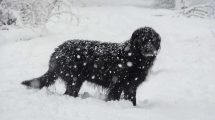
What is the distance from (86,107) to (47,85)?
1.69 m

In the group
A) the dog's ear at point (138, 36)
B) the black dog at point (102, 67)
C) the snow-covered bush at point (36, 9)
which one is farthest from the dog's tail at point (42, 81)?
the snow-covered bush at point (36, 9)

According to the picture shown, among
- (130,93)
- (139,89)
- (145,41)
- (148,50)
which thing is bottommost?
(139,89)

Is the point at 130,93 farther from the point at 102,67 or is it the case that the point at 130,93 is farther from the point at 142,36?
the point at 142,36

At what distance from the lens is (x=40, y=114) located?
15.9ft

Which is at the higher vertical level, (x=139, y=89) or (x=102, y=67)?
(x=102, y=67)

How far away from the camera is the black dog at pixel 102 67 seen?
6.46 meters

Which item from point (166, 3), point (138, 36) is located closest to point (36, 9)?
point (138, 36)

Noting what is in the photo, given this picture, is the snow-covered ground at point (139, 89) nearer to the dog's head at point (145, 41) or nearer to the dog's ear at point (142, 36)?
the dog's head at point (145, 41)

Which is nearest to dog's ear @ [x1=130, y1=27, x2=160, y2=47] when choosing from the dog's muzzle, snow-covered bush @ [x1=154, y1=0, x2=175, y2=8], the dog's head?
the dog's head

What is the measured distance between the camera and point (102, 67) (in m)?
6.66

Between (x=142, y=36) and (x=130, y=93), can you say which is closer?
(x=142, y=36)

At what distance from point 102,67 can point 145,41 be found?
3.16ft

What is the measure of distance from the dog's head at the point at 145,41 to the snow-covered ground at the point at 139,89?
96 cm

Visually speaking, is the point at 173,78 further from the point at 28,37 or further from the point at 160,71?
the point at 28,37
